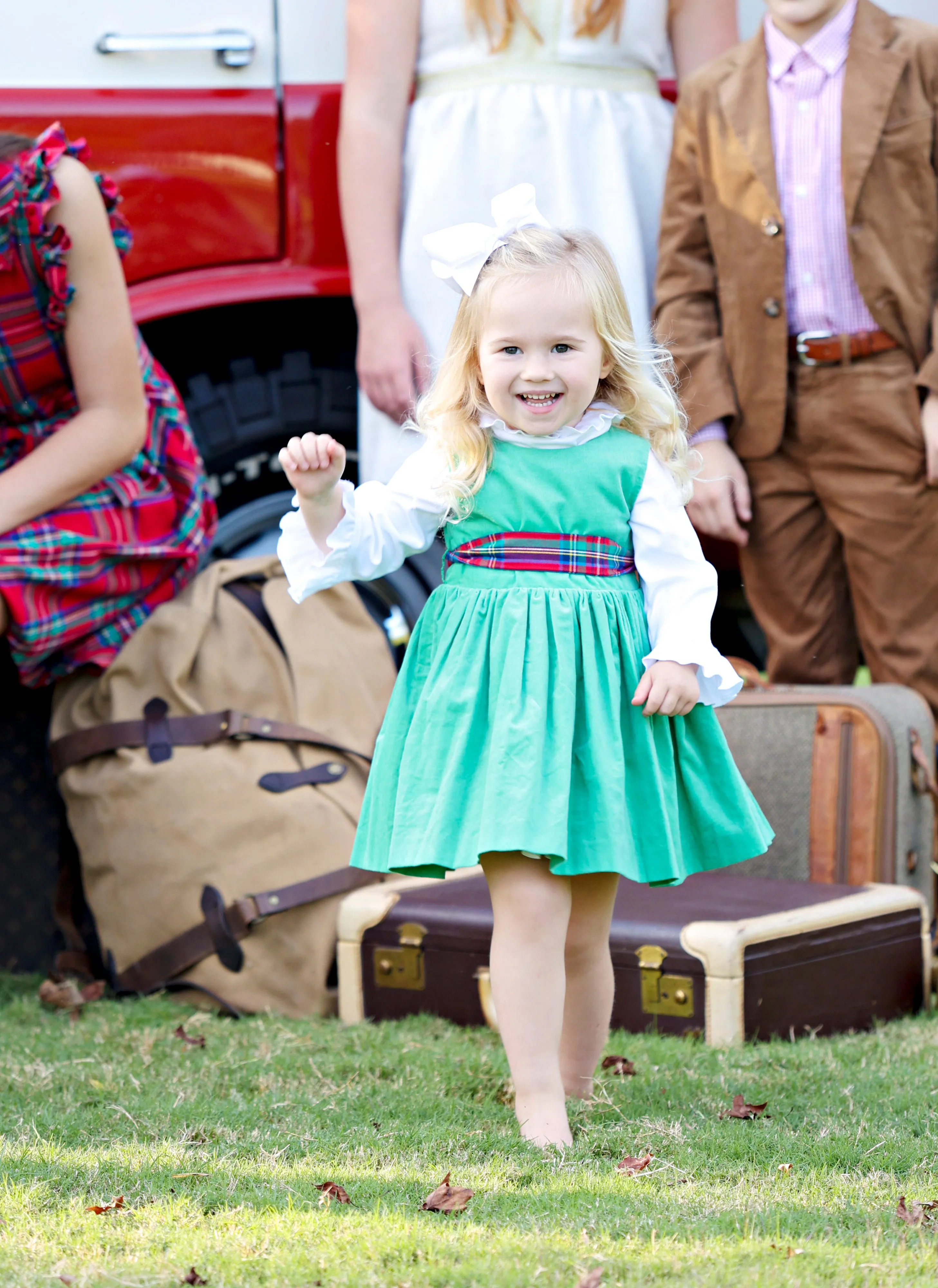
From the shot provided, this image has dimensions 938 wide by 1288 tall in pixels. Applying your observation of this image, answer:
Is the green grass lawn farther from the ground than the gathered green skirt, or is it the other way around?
the gathered green skirt

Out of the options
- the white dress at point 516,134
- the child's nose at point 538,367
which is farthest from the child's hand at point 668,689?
the white dress at point 516,134

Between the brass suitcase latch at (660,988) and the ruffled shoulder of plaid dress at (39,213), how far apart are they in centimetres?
144

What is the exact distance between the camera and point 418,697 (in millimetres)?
1877

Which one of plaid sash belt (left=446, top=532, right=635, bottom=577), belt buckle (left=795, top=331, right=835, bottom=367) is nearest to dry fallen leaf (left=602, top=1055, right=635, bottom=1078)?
plaid sash belt (left=446, top=532, right=635, bottom=577)

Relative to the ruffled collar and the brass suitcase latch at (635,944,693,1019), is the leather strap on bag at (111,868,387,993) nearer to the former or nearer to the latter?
the brass suitcase latch at (635,944,693,1019)

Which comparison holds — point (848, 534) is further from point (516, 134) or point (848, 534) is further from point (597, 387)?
point (597, 387)

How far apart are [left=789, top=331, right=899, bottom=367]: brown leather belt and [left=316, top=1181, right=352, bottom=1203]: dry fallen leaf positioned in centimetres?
187

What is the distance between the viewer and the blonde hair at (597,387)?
6.08ft

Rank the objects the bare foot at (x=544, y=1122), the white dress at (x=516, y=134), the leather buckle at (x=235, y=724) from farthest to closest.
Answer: the white dress at (x=516, y=134) → the leather buckle at (x=235, y=724) → the bare foot at (x=544, y=1122)

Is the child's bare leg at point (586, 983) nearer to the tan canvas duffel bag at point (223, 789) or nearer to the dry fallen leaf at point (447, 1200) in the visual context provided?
the dry fallen leaf at point (447, 1200)

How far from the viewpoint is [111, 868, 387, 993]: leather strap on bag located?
2568 millimetres

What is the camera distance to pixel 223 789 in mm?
2641

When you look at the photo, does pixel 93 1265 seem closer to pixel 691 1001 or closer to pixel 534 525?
pixel 534 525

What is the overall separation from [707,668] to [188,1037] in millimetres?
1045
